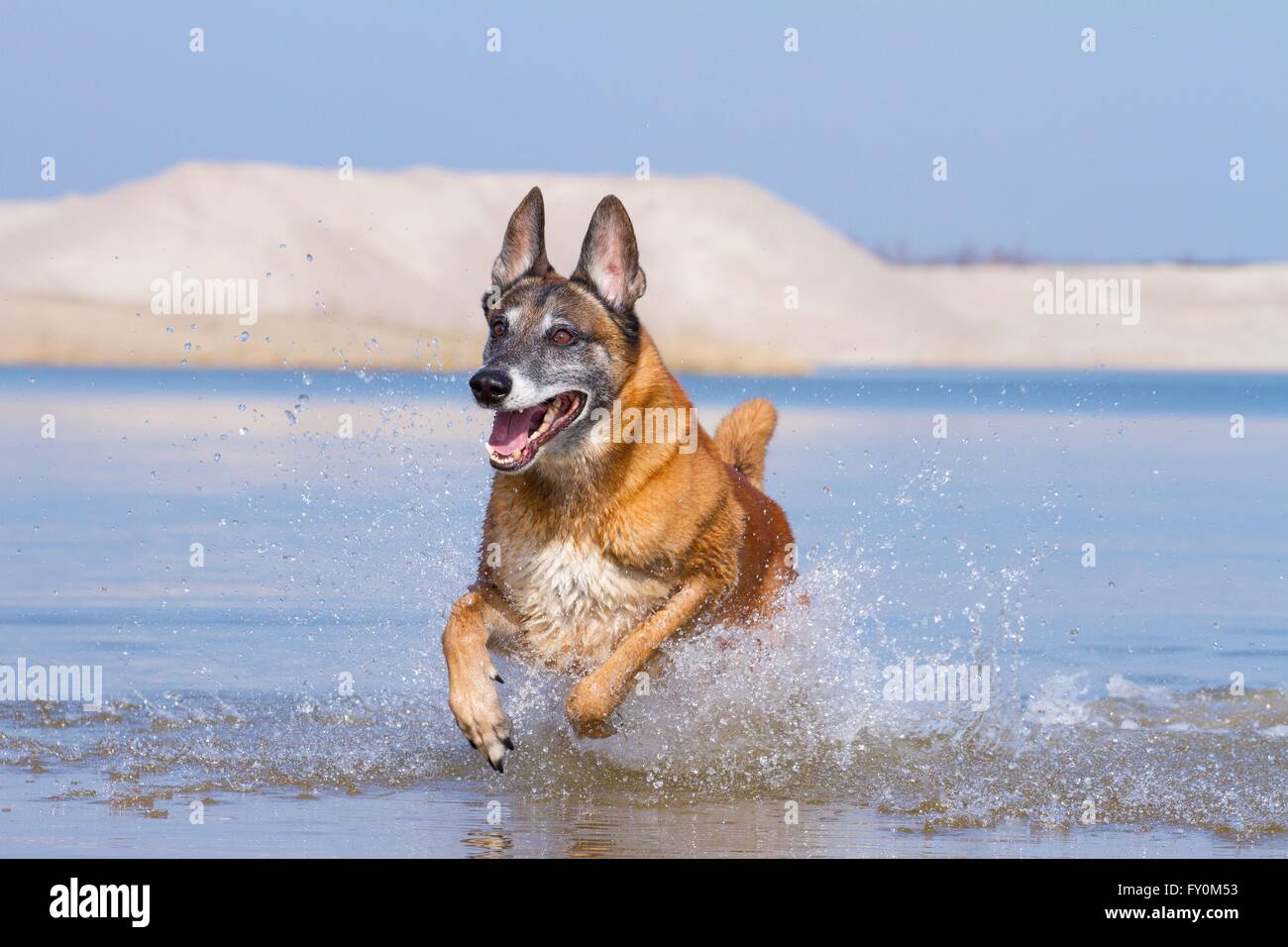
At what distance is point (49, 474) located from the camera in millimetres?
17750

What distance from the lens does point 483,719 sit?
6.52 meters

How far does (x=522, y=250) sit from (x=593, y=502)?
3.83ft

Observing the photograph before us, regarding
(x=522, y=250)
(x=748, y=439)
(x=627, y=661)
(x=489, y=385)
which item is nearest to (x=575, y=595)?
(x=627, y=661)

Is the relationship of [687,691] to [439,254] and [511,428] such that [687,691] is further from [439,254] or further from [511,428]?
[439,254]

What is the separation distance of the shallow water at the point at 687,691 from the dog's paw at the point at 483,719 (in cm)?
23

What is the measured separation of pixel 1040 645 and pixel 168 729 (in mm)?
5036

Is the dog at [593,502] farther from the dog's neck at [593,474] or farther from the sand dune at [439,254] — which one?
the sand dune at [439,254]

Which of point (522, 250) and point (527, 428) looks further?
point (522, 250)

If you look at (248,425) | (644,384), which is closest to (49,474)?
(248,425)

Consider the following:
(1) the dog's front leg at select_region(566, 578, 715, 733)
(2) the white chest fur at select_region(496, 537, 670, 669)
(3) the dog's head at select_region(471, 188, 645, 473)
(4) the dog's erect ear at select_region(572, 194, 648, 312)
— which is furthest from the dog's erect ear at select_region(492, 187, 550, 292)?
(1) the dog's front leg at select_region(566, 578, 715, 733)

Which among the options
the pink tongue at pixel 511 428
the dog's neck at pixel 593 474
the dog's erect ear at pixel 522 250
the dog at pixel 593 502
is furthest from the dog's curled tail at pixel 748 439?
the pink tongue at pixel 511 428

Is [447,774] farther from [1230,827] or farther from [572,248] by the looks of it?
[572,248]

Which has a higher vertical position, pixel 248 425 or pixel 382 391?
pixel 382 391

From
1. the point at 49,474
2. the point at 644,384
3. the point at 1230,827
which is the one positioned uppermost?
the point at 49,474
